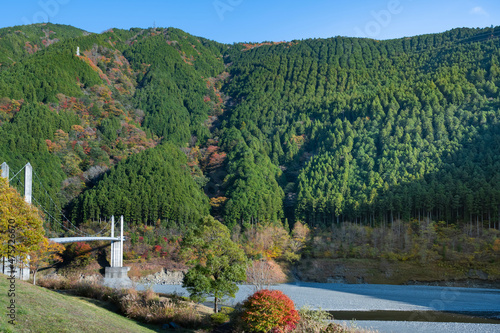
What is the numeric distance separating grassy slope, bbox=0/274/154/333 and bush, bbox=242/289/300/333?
466 cm

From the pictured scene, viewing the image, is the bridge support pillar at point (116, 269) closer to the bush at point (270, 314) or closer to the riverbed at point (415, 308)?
the riverbed at point (415, 308)

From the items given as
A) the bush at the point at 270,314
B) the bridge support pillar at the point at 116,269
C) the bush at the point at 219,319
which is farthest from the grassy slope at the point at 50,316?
the bridge support pillar at the point at 116,269

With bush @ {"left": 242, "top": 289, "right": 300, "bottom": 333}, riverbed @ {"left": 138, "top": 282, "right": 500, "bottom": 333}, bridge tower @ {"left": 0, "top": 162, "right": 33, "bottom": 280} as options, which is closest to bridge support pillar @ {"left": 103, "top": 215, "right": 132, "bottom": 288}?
riverbed @ {"left": 138, "top": 282, "right": 500, "bottom": 333}

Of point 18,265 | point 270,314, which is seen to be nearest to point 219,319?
point 270,314

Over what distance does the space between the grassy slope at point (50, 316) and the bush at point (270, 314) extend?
4.66 m

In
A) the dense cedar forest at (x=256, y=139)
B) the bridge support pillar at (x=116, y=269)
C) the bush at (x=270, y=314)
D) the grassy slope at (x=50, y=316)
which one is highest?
the dense cedar forest at (x=256, y=139)

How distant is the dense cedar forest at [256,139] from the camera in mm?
78250

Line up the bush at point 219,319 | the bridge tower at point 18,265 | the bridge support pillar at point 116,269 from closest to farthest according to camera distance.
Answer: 1. the bush at point 219,319
2. the bridge tower at point 18,265
3. the bridge support pillar at point 116,269

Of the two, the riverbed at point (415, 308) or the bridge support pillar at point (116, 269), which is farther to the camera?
the bridge support pillar at point (116, 269)

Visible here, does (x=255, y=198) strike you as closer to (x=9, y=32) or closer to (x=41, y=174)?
(x=41, y=174)

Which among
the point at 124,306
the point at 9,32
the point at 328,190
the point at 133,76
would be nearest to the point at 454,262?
the point at 328,190

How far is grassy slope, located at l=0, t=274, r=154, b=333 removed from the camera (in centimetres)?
1155

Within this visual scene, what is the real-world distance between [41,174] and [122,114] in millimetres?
39375

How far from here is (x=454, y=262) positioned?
61.4 metres
